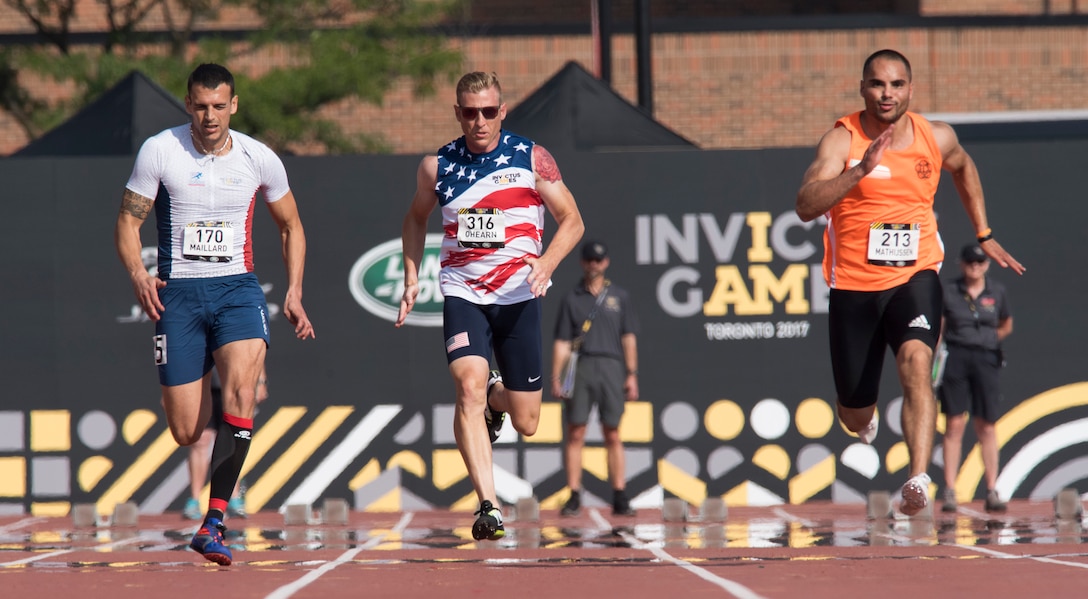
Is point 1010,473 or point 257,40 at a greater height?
point 257,40

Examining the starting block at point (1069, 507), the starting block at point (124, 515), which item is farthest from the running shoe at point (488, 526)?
the starting block at point (124, 515)

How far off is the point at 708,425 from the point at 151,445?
15.8 feet

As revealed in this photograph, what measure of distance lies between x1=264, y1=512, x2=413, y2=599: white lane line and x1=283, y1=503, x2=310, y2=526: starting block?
2.27 ft

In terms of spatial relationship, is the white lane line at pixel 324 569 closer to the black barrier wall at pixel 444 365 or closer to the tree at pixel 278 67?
the black barrier wall at pixel 444 365

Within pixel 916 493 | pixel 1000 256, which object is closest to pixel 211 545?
pixel 916 493

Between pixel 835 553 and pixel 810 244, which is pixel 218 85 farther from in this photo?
pixel 810 244

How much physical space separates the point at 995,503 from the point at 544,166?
6.06 meters

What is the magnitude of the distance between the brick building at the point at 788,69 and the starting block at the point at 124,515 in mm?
11421

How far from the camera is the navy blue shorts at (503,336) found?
8.03m

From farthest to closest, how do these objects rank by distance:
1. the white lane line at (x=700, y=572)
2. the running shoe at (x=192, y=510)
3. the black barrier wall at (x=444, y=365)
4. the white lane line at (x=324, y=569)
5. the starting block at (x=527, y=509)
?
the black barrier wall at (x=444, y=365)
the running shoe at (x=192, y=510)
the starting block at (x=527, y=509)
the white lane line at (x=324, y=569)
the white lane line at (x=700, y=572)

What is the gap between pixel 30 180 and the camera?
13.7 metres

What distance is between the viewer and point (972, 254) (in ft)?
42.8

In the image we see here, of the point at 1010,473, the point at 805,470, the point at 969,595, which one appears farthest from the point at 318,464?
the point at 969,595

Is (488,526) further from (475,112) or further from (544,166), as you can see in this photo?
(475,112)
